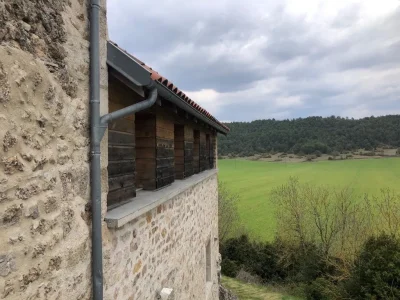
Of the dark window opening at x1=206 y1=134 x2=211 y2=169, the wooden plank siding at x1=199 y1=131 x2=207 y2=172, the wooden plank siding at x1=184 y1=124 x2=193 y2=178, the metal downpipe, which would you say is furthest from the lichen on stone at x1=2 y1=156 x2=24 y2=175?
the dark window opening at x1=206 y1=134 x2=211 y2=169

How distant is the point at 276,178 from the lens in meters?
43.6

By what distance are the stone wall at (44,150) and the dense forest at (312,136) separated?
47.2m

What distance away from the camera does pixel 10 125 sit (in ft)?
5.75

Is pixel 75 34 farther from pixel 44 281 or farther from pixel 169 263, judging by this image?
pixel 169 263

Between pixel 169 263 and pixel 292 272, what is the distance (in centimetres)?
1951

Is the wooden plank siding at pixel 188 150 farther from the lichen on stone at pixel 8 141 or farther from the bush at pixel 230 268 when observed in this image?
the bush at pixel 230 268

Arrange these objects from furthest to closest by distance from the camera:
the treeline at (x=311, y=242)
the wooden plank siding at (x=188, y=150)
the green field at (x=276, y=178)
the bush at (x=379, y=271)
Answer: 1. the green field at (x=276, y=178)
2. the treeline at (x=311, y=242)
3. the bush at (x=379, y=271)
4. the wooden plank siding at (x=188, y=150)

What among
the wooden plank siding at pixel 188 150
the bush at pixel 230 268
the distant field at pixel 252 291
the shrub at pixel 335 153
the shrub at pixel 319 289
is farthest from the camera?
the shrub at pixel 335 153

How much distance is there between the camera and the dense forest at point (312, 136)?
49719mm

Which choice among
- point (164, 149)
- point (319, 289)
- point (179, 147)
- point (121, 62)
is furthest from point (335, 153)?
point (121, 62)

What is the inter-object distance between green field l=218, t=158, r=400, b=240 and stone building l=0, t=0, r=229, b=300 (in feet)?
77.2

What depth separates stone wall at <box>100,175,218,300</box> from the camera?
3.03 metres

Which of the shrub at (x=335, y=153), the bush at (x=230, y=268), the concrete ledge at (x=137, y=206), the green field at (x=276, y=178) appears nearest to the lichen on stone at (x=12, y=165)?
the concrete ledge at (x=137, y=206)

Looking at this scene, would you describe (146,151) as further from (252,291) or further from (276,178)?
(276,178)
